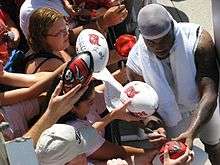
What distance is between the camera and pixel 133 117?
125 inches

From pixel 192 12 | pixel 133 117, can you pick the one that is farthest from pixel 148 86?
pixel 192 12

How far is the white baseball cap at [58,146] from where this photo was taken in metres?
2.55

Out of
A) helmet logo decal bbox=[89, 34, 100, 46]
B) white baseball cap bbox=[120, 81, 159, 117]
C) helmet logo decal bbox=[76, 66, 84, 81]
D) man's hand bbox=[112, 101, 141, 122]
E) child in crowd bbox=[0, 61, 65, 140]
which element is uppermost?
helmet logo decal bbox=[76, 66, 84, 81]

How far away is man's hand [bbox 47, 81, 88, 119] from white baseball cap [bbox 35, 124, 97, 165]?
0.21 metres

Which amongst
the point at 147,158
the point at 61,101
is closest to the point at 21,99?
the point at 61,101

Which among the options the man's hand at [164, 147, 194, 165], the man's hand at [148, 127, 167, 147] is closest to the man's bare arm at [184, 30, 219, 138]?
the man's hand at [148, 127, 167, 147]

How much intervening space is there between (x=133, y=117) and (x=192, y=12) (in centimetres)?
360

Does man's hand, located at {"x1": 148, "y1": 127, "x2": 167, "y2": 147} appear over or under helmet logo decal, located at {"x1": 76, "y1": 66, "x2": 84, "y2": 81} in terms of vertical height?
under

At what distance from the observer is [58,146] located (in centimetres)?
255

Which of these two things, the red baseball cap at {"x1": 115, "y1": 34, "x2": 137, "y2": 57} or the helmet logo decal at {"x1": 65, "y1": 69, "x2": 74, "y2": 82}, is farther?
the red baseball cap at {"x1": 115, "y1": 34, "x2": 137, "y2": 57}

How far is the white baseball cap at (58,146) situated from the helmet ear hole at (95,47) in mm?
708

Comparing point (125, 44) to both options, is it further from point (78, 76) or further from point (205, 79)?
point (78, 76)

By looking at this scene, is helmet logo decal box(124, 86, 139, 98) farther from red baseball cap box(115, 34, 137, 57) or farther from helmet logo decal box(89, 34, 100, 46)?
red baseball cap box(115, 34, 137, 57)

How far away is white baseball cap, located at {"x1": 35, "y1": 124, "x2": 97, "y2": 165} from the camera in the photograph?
2.55 meters
